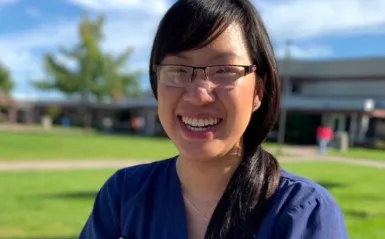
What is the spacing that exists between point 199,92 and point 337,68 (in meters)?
39.2

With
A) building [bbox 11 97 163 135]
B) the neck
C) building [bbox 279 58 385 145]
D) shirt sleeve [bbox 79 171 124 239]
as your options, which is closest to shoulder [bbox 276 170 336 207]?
the neck

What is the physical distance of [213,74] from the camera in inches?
59.9

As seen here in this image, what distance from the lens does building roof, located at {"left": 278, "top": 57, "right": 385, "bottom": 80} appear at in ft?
121

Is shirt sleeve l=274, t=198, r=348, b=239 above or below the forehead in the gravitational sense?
below

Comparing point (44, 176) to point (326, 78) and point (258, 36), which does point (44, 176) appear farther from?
point (326, 78)

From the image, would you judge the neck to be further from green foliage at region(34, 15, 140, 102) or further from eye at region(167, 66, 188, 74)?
green foliage at region(34, 15, 140, 102)

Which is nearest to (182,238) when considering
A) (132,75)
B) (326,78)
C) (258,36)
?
(258,36)

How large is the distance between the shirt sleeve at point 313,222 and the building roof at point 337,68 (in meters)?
34.9

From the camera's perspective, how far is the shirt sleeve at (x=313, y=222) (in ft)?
4.68

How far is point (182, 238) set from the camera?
1.60 m

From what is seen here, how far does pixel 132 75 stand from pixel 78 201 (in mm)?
38484

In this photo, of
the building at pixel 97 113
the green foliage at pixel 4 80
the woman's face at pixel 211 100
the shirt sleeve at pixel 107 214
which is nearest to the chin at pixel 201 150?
the woman's face at pixel 211 100

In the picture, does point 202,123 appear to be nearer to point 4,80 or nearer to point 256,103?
point 256,103

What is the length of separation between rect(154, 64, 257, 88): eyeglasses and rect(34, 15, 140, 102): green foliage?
4237 centimetres
